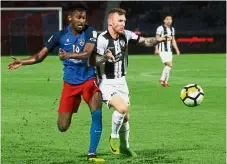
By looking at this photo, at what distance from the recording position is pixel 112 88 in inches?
417

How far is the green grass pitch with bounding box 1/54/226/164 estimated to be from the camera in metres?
10.5

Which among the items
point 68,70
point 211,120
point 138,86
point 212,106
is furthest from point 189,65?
point 68,70

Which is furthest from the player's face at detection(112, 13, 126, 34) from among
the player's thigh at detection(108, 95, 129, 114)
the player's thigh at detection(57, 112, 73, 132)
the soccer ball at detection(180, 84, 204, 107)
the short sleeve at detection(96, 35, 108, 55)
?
the soccer ball at detection(180, 84, 204, 107)

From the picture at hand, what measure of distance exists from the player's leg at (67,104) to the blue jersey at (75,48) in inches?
5.0

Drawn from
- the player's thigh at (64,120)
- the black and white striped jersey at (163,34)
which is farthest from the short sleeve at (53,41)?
the black and white striped jersey at (163,34)

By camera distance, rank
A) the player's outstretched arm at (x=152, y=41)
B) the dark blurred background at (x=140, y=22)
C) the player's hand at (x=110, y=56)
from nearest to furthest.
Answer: the player's hand at (x=110, y=56)
the player's outstretched arm at (x=152, y=41)
the dark blurred background at (x=140, y=22)

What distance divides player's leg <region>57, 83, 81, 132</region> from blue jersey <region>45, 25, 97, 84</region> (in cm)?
13

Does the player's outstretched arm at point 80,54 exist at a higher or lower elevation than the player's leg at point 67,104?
higher

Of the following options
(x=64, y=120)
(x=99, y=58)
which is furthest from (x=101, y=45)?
(x=64, y=120)

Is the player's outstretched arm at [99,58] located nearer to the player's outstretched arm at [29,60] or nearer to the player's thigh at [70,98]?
the player's thigh at [70,98]

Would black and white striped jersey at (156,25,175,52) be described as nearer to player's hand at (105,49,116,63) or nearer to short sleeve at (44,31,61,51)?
short sleeve at (44,31,61,51)

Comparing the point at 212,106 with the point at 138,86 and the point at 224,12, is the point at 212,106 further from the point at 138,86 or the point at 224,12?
the point at 224,12

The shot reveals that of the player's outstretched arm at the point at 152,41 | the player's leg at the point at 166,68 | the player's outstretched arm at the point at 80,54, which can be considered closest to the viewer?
the player's outstretched arm at the point at 80,54

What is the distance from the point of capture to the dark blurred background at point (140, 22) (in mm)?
40812
